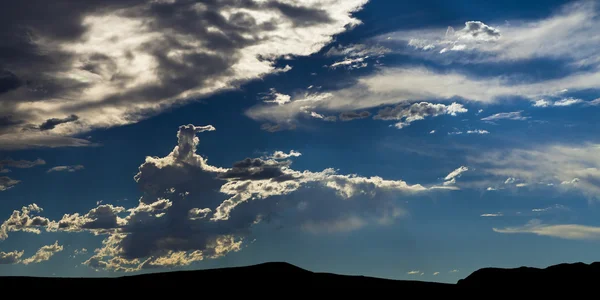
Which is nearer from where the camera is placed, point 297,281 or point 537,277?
point 297,281

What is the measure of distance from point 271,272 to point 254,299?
12.6m

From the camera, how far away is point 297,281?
104625mm

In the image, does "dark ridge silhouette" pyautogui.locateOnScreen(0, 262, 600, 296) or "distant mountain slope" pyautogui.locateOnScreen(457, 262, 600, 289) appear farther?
"distant mountain slope" pyautogui.locateOnScreen(457, 262, 600, 289)

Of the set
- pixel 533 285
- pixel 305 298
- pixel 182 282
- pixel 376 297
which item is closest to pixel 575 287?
pixel 533 285

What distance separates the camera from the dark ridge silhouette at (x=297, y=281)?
97.8 metres

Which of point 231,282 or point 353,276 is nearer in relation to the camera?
point 231,282

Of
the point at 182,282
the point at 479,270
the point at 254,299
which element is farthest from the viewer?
the point at 479,270

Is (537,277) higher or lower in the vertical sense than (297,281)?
lower

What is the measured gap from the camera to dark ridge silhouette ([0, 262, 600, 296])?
9781 cm

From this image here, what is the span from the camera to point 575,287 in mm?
103375

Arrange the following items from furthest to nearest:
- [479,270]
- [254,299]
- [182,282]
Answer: [479,270] < [182,282] < [254,299]

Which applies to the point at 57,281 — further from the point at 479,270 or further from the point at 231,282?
the point at 479,270

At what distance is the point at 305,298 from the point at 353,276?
21.2m

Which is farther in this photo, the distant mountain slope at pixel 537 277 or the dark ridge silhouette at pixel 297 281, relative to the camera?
the distant mountain slope at pixel 537 277
